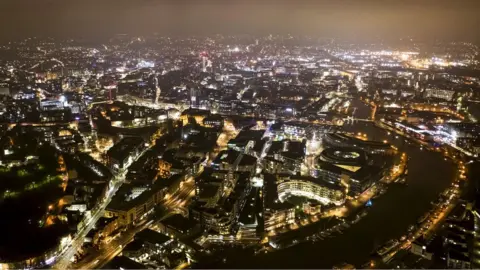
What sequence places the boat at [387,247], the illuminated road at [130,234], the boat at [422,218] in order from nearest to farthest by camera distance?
the illuminated road at [130,234] < the boat at [387,247] < the boat at [422,218]

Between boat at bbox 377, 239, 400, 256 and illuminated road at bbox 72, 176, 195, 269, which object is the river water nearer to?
boat at bbox 377, 239, 400, 256

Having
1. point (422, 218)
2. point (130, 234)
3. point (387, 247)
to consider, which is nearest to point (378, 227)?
point (387, 247)

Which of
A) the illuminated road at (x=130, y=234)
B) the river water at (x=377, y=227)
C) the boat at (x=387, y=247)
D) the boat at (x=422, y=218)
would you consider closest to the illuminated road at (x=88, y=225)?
the illuminated road at (x=130, y=234)

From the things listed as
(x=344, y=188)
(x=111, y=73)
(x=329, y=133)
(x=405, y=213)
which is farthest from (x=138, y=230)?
(x=111, y=73)

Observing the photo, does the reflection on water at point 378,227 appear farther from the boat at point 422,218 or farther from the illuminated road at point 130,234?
the illuminated road at point 130,234

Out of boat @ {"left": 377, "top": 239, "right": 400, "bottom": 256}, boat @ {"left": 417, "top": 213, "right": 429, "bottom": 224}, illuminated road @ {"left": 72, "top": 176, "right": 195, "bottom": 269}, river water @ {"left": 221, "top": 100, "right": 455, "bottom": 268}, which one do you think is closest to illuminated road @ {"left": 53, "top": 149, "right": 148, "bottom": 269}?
illuminated road @ {"left": 72, "top": 176, "right": 195, "bottom": 269}
